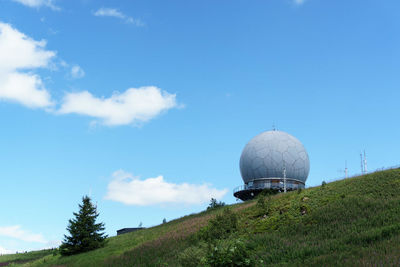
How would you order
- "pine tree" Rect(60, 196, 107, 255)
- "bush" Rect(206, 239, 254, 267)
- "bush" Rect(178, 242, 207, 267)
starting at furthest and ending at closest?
1. "pine tree" Rect(60, 196, 107, 255)
2. "bush" Rect(178, 242, 207, 267)
3. "bush" Rect(206, 239, 254, 267)

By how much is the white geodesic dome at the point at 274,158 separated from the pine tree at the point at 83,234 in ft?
67.2

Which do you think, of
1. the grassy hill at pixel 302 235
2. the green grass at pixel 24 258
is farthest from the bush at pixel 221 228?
the green grass at pixel 24 258

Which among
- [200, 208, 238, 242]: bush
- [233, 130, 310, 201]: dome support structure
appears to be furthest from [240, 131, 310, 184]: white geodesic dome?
[200, 208, 238, 242]: bush

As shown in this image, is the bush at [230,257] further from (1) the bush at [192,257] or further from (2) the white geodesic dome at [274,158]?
(2) the white geodesic dome at [274,158]

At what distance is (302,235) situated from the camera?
1998 cm

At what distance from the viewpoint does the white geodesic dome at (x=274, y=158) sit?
4888cm

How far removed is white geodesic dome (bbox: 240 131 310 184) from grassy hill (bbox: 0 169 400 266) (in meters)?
16.6

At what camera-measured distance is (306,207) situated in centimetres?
2533

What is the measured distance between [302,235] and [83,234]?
23722 millimetres

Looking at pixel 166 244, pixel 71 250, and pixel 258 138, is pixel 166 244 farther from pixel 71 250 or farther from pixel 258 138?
pixel 258 138

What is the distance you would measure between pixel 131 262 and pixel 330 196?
13.8 metres

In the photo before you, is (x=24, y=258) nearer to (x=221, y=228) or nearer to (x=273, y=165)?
(x=273, y=165)

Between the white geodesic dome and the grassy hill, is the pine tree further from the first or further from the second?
the white geodesic dome

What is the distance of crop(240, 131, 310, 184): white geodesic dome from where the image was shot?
48.9 meters
